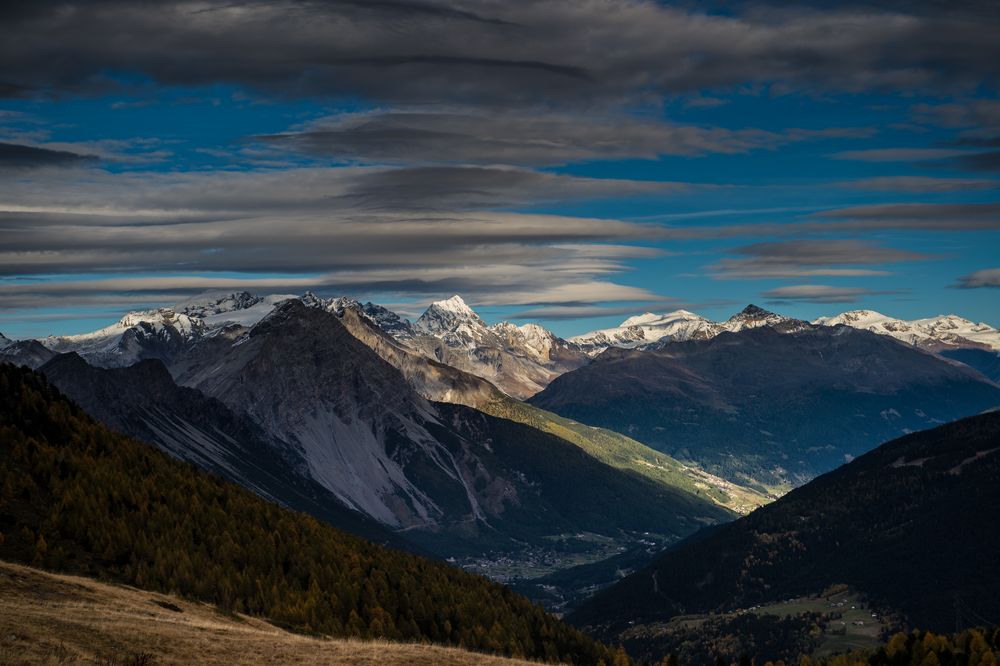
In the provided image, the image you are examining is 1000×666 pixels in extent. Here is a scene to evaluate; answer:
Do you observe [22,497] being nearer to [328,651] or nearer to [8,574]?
[8,574]

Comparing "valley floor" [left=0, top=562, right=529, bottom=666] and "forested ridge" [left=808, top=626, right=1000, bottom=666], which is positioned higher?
"valley floor" [left=0, top=562, right=529, bottom=666]

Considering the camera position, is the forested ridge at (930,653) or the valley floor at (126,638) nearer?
the valley floor at (126,638)

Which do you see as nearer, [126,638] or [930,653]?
[126,638]

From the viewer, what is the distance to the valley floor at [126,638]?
78125mm

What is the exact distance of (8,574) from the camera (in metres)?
105

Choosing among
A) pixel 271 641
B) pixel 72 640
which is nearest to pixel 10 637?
pixel 72 640

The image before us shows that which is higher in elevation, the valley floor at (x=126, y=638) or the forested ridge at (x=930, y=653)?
the valley floor at (x=126, y=638)

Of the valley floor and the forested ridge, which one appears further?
the forested ridge

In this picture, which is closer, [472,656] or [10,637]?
[10,637]

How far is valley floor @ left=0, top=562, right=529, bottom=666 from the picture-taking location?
78.1m

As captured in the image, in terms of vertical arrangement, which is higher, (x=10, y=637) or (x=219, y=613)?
(x=10, y=637)

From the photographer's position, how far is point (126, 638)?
8412 cm

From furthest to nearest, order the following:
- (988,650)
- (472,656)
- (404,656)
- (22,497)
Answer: (22,497) → (988,650) → (472,656) → (404,656)

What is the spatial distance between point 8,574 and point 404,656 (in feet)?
130
